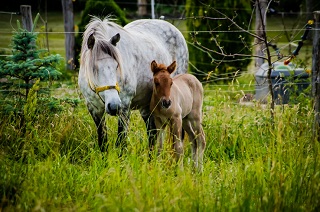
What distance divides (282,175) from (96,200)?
146 cm

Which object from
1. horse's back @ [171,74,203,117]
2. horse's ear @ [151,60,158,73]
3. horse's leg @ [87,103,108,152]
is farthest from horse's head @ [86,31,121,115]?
horse's back @ [171,74,203,117]

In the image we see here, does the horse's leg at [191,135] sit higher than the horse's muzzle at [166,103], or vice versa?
the horse's muzzle at [166,103]

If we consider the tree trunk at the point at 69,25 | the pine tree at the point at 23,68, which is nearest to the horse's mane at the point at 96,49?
the pine tree at the point at 23,68

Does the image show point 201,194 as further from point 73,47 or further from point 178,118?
point 73,47

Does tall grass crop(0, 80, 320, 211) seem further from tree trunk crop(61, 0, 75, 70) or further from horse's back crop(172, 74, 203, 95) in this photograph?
tree trunk crop(61, 0, 75, 70)

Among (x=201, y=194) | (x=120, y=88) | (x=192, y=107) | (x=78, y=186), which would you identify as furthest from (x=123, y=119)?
(x=201, y=194)

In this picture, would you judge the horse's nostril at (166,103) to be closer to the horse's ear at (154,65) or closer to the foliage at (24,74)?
the horse's ear at (154,65)

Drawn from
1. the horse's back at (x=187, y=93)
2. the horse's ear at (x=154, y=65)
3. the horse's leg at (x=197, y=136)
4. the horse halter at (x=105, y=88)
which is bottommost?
the horse's leg at (x=197, y=136)

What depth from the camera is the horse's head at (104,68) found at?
5211 millimetres

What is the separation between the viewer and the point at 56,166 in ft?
15.7

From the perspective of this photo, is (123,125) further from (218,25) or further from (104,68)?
(218,25)

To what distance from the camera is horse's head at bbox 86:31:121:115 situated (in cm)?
521

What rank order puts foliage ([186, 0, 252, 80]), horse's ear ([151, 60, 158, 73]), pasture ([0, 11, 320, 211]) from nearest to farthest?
pasture ([0, 11, 320, 211]), horse's ear ([151, 60, 158, 73]), foliage ([186, 0, 252, 80])

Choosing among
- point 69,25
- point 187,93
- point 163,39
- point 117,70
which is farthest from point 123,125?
point 69,25
